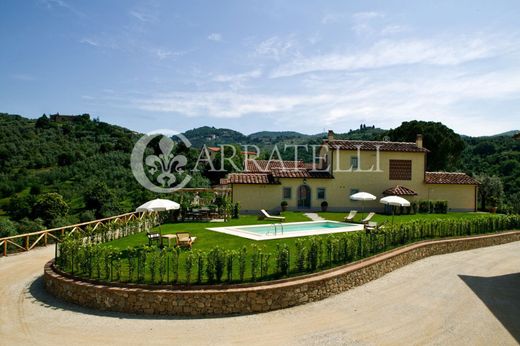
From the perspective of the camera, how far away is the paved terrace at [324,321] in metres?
7.85

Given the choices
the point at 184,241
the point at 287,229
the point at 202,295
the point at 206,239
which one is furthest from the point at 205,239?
the point at 202,295

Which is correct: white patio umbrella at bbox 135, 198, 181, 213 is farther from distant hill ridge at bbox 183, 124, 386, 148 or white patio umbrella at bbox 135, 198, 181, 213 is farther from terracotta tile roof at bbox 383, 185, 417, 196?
distant hill ridge at bbox 183, 124, 386, 148

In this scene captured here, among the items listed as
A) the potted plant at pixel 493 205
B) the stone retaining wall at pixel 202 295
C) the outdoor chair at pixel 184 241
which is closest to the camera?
the stone retaining wall at pixel 202 295

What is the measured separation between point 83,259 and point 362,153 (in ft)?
76.7

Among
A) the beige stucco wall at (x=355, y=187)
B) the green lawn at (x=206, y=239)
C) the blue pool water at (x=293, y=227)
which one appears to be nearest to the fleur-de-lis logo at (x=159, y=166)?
the beige stucco wall at (x=355, y=187)

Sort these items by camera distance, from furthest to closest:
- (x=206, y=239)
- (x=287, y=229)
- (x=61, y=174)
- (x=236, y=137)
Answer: (x=236, y=137), (x=61, y=174), (x=287, y=229), (x=206, y=239)

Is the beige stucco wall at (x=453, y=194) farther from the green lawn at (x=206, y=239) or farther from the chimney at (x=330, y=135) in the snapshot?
the green lawn at (x=206, y=239)

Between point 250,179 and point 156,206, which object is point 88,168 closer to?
point 250,179

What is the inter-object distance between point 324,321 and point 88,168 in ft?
146

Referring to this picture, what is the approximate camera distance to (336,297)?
1065 centimetres

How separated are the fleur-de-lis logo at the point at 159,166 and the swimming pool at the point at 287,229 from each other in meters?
15.3

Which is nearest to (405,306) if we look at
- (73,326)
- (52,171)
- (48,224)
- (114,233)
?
(73,326)

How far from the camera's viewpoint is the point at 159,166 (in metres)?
49.3

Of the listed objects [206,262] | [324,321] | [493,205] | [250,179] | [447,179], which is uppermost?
[447,179]
